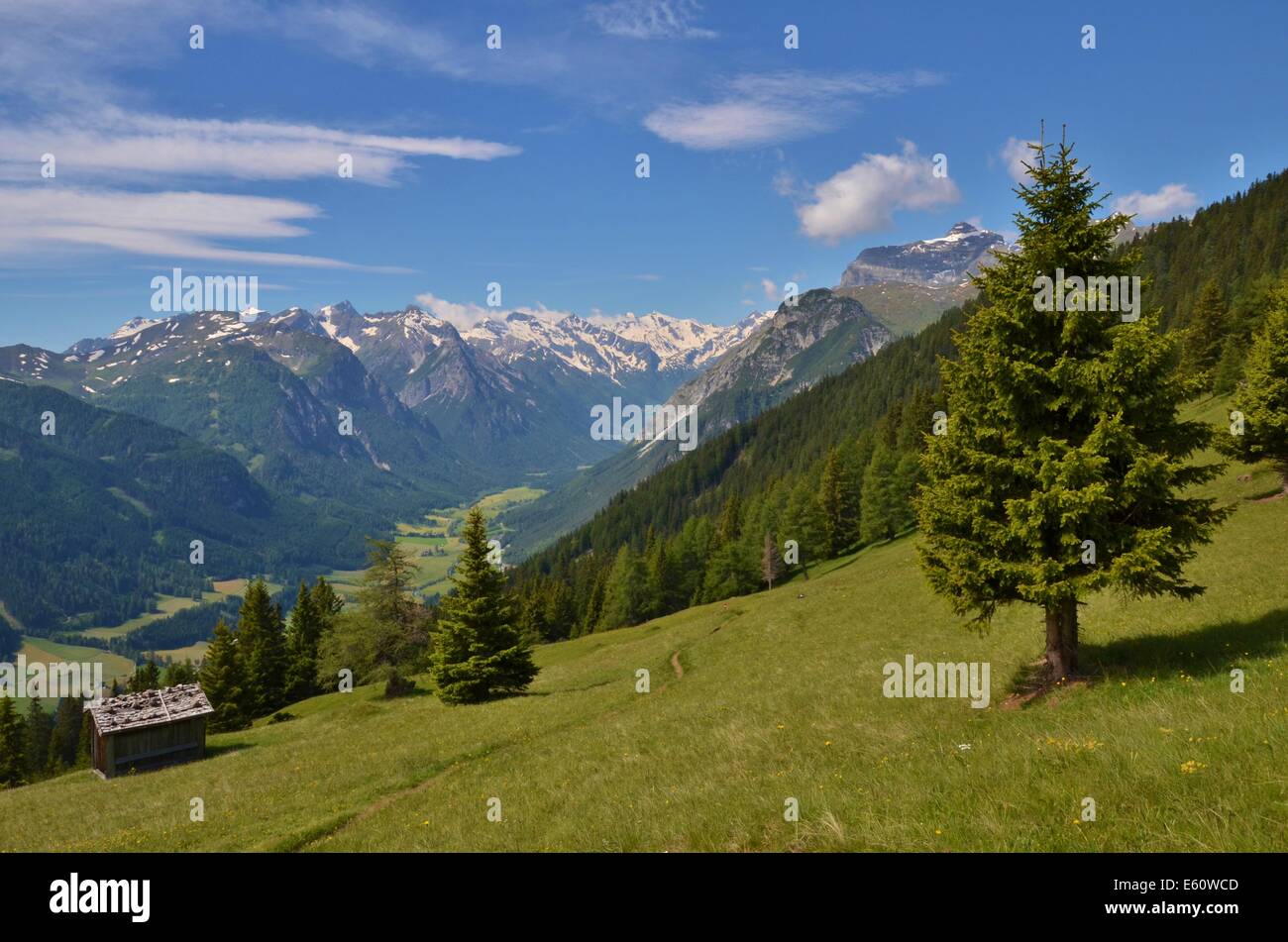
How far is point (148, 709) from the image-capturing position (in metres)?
43.6

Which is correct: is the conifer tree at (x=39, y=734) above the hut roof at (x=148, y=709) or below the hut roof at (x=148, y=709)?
below

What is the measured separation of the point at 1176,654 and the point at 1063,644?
8.90ft

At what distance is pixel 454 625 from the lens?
42.0 meters

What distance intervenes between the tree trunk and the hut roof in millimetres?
49815

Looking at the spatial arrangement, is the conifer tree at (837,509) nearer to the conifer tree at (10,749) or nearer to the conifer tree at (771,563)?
the conifer tree at (771,563)

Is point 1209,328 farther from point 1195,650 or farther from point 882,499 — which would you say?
point 1195,650

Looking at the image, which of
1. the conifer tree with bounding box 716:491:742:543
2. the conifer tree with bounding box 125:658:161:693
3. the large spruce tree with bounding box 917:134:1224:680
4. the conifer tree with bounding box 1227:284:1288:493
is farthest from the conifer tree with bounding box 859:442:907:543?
the conifer tree with bounding box 125:658:161:693

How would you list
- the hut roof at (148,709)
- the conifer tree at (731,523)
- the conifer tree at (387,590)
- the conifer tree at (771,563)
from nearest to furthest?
the hut roof at (148,709), the conifer tree at (387,590), the conifer tree at (771,563), the conifer tree at (731,523)

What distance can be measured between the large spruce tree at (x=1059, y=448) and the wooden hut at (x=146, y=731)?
48080 mm

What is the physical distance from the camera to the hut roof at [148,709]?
41688 mm

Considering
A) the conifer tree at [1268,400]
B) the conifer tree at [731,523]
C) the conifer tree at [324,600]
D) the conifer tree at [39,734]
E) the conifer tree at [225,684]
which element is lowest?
the conifer tree at [39,734]

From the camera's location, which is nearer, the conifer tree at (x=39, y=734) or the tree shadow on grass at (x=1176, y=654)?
the tree shadow on grass at (x=1176, y=654)

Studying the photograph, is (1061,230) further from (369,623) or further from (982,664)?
(369,623)

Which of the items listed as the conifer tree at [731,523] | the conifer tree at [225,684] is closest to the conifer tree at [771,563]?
the conifer tree at [731,523]
